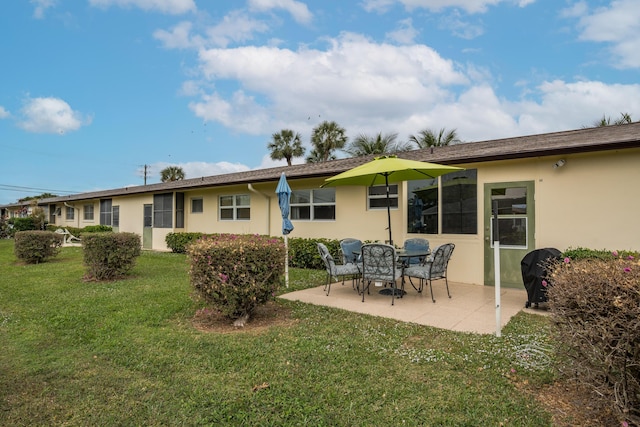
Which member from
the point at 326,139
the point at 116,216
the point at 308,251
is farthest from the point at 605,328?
the point at 326,139

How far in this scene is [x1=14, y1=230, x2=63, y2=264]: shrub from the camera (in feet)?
36.7

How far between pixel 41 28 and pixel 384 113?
17.0 metres

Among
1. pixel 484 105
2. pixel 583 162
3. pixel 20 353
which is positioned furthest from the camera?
pixel 484 105

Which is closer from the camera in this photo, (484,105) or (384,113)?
(484,105)

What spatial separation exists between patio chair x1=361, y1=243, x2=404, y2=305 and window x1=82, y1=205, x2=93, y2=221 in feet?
80.0

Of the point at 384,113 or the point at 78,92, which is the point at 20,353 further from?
the point at 384,113

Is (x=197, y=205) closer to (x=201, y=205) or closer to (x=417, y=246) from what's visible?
(x=201, y=205)

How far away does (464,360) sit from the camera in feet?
11.3

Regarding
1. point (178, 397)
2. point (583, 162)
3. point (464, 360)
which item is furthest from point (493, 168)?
point (178, 397)

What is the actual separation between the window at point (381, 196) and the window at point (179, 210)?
10.1 meters

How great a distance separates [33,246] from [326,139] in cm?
1958

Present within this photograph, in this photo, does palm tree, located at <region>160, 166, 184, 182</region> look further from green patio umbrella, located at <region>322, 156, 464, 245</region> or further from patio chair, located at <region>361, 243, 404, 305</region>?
patio chair, located at <region>361, 243, 404, 305</region>

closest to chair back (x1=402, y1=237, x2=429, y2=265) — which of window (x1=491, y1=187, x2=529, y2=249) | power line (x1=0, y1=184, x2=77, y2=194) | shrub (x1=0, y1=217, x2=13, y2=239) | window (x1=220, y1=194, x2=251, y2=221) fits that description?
window (x1=491, y1=187, x2=529, y2=249)

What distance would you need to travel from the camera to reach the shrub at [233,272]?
4.49 metres
